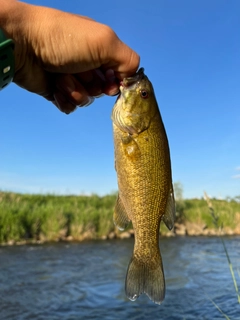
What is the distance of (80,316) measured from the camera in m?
8.84

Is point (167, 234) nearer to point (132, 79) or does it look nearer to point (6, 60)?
point (132, 79)

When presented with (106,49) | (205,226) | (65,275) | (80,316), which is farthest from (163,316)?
(205,226)

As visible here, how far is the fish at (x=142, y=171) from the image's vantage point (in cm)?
269

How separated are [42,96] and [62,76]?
15.8 inches

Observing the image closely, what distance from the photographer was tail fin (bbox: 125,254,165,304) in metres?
2.64

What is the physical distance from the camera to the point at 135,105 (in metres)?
2.77

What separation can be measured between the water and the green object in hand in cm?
754

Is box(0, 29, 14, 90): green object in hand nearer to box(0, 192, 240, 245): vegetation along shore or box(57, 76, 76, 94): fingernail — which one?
box(57, 76, 76, 94): fingernail

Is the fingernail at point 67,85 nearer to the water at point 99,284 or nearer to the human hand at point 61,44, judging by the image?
the human hand at point 61,44

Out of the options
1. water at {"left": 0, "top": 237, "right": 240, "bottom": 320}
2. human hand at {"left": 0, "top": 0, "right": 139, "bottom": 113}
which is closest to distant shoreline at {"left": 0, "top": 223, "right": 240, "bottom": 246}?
water at {"left": 0, "top": 237, "right": 240, "bottom": 320}

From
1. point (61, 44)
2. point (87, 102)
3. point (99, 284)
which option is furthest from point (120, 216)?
point (99, 284)

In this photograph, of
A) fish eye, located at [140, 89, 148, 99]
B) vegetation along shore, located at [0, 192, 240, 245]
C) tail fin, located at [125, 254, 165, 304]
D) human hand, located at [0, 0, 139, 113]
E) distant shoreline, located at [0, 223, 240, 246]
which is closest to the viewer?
human hand, located at [0, 0, 139, 113]

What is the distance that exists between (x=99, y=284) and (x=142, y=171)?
9774 millimetres

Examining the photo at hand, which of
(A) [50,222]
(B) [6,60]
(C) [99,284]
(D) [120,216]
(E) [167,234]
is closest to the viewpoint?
(B) [6,60]
